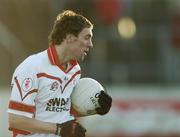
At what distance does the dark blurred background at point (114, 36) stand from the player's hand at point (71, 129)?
10241mm

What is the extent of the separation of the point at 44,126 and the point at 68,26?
2.55 feet

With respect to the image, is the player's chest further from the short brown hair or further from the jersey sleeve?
the short brown hair

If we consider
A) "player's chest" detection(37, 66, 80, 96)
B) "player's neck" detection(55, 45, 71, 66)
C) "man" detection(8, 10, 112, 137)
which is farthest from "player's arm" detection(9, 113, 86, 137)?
"player's neck" detection(55, 45, 71, 66)

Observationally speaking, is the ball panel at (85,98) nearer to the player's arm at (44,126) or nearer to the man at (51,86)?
the man at (51,86)

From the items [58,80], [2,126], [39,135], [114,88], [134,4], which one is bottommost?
[39,135]

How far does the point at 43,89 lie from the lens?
6.22 m

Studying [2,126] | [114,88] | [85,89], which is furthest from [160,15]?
[85,89]

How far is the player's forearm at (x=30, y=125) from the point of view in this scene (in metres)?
6.11

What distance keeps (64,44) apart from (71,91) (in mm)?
386

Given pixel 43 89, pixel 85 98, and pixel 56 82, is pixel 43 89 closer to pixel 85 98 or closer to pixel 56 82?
pixel 56 82

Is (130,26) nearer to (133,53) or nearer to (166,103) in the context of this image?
(133,53)

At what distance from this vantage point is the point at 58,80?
6.31 m

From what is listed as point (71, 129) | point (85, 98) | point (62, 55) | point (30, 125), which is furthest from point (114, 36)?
point (30, 125)

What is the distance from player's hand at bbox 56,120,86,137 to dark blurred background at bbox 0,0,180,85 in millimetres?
10241
